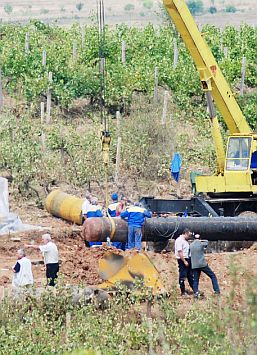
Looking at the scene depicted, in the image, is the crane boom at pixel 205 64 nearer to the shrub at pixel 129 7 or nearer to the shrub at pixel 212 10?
the shrub at pixel 212 10

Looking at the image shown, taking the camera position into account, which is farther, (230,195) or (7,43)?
(7,43)

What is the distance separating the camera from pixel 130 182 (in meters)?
31.0

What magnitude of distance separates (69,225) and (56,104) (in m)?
11.8

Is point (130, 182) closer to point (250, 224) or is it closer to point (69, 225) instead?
point (69, 225)

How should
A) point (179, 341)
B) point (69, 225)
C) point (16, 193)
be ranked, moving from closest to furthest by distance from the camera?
point (179, 341)
point (69, 225)
point (16, 193)

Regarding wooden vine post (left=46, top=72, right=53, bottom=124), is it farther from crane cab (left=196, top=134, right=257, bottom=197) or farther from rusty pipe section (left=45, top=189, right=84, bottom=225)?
crane cab (left=196, top=134, right=257, bottom=197)

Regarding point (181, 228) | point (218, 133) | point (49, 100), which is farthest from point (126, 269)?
point (49, 100)

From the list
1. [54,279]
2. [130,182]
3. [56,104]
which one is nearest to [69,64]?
[56,104]

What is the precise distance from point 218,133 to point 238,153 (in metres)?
1.00

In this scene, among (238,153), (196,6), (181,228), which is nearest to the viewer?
(181,228)

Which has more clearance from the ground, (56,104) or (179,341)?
(179,341)

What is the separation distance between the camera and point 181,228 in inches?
848

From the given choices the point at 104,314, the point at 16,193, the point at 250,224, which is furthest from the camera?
the point at 16,193

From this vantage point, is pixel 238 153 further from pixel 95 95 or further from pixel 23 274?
pixel 95 95
